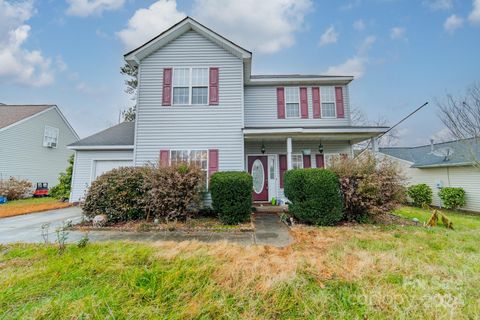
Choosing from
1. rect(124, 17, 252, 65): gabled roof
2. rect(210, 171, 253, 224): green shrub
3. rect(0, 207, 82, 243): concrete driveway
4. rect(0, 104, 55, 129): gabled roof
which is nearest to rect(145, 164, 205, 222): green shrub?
rect(210, 171, 253, 224): green shrub

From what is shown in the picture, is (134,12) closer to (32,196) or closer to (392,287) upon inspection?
(32,196)

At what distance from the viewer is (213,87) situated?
852cm

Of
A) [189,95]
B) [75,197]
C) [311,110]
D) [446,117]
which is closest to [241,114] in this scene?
[189,95]

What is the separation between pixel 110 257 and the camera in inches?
134

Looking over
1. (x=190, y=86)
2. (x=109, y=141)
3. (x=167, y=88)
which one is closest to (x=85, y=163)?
(x=109, y=141)

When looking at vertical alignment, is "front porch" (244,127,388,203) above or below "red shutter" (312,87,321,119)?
below

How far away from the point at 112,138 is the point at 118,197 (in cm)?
543

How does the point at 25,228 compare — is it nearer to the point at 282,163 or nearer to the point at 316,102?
the point at 282,163

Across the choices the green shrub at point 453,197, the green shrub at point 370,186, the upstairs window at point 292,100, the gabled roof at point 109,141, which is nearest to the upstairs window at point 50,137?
the gabled roof at point 109,141

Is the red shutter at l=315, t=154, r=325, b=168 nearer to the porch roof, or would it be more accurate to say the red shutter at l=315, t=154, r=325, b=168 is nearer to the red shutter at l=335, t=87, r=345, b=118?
the porch roof

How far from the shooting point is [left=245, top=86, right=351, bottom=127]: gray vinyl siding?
10.3 meters

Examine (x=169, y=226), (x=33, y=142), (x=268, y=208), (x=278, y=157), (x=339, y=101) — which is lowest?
(x=169, y=226)

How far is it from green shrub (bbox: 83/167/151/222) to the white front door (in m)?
5.87

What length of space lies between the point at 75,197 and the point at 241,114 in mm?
9729
